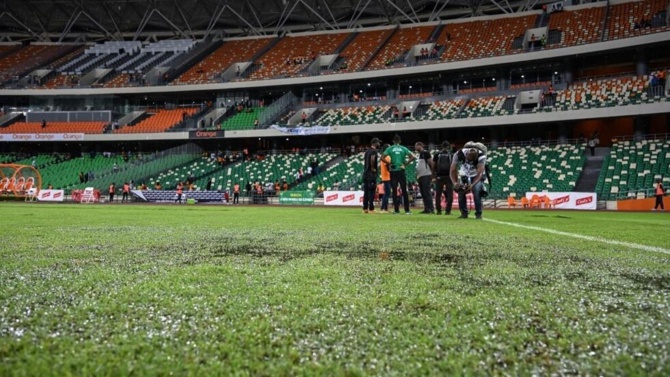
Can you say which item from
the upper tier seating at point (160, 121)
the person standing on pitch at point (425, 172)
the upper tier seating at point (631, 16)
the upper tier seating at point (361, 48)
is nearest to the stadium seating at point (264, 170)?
the upper tier seating at point (361, 48)

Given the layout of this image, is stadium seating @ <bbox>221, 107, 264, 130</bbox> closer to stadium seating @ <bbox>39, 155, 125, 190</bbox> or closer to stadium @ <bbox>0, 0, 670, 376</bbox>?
stadium @ <bbox>0, 0, 670, 376</bbox>

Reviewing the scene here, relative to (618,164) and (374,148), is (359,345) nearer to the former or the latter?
(374,148)

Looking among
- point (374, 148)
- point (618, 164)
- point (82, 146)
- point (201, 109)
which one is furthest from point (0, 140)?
point (618, 164)

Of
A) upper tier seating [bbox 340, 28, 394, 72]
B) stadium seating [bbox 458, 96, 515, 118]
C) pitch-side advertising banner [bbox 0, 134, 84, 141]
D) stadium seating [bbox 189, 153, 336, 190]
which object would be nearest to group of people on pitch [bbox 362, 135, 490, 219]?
stadium seating [bbox 189, 153, 336, 190]

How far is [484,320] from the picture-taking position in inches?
73.4

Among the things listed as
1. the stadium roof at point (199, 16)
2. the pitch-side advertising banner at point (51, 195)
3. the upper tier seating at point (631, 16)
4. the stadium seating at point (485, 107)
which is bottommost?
the pitch-side advertising banner at point (51, 195)

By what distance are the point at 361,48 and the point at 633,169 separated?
27150mm

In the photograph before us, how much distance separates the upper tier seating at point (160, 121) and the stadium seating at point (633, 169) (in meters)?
35.2

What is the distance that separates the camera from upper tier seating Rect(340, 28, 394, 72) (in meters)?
43.9

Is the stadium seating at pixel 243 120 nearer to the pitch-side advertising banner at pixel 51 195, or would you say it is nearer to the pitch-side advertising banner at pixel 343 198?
the pitch-side advertising banner at pixel 51 195

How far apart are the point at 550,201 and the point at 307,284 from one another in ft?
82.6

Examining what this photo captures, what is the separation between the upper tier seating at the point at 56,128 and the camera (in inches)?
1827

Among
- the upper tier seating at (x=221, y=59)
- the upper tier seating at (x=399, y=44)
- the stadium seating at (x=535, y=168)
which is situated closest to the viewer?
the stadium seating at (x=535, y=168)

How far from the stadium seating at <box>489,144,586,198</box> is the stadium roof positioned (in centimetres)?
2029
